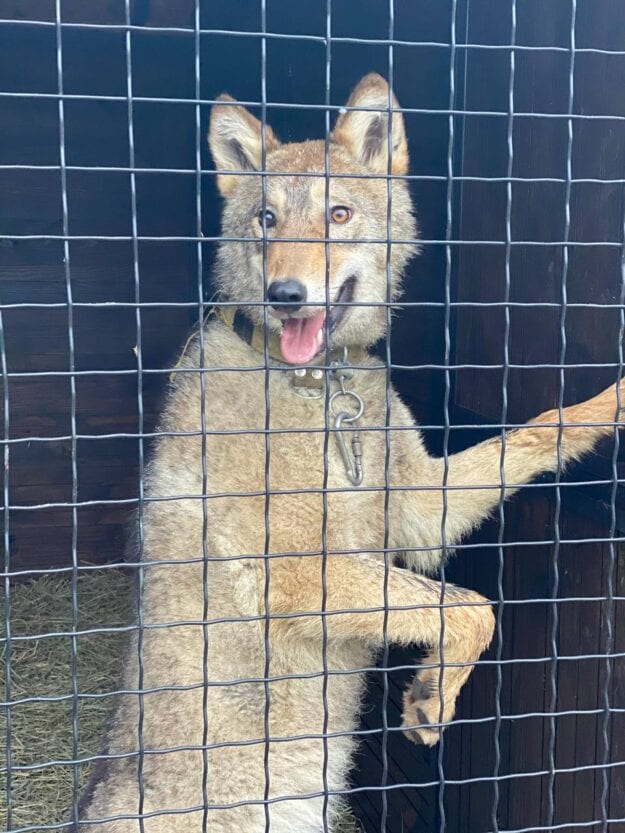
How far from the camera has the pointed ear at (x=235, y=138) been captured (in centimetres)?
341

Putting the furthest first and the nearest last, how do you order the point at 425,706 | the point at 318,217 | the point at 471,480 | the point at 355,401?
1. the point at 471,480
2. the point at 355,401
3. the point at 318,217
4. the point at 425,706

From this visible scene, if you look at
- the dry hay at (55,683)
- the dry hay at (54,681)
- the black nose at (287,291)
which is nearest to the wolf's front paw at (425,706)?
the black nose at (287,291)

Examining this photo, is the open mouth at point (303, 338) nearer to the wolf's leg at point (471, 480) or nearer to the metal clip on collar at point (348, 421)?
the metal clip on collar at point (348, 421)

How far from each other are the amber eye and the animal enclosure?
0.23m

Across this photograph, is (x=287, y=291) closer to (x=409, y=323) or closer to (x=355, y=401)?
(x=355, y=401)

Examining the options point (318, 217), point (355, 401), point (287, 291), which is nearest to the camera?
point (287, 291)

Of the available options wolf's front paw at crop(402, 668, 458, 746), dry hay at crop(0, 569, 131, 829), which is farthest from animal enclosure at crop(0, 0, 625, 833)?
wolf's front paw at crop(402, 668, 458, 746)

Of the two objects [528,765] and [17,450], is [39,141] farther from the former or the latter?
[528,765]

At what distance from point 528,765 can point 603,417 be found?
1.56 m

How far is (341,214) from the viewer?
3.51m

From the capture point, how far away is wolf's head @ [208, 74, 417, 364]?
129 inches

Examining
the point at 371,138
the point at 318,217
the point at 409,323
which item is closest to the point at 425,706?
the point at 318,217

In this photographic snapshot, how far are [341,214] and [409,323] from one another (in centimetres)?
181

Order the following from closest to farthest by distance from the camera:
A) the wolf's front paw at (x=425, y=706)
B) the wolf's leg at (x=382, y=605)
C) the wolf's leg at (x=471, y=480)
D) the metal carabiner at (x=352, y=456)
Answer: the wolf's front paw at (x=425, y=706), the wolf's leg at (x=382, y=605), the metal carabiner at (x=352, y=456), the wolf's leg at (x=471, y=480)
